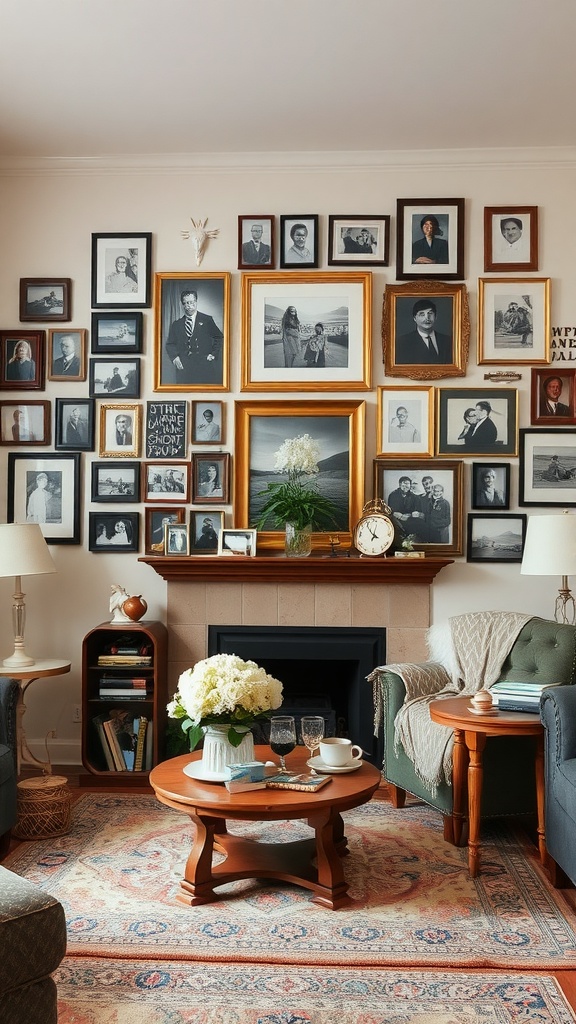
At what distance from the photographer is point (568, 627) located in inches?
165

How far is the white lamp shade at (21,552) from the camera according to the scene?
445 centimetres

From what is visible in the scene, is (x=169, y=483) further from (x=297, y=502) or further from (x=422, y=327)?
(x=422, y=327)

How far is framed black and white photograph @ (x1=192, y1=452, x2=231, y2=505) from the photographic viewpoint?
5.05 meters

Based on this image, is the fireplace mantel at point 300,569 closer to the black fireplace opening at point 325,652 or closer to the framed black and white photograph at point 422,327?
the black fireplace opening at point 325,652

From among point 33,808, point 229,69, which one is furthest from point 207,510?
point 229,69

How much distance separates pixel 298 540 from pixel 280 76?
88.2 inches

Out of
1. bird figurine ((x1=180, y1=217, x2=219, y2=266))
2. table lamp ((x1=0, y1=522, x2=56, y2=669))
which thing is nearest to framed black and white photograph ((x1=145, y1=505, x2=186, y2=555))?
table lamp ((x1=0, y1=522, x2=56, y2=669))

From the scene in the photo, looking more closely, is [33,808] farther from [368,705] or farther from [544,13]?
[544,13]

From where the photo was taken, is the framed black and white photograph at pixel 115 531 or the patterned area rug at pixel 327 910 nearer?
the patterned area rug at pixel 327 910

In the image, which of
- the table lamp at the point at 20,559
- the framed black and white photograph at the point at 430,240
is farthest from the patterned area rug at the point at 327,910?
the framed black and white photograph at the point at 430,240

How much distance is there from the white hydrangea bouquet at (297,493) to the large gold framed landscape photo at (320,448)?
36 millimetres

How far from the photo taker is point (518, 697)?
11.9ft

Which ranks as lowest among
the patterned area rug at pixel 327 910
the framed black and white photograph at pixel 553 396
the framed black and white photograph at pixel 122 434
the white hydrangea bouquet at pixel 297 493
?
the patterned area rug at pixel 327 910

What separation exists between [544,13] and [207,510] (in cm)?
284
